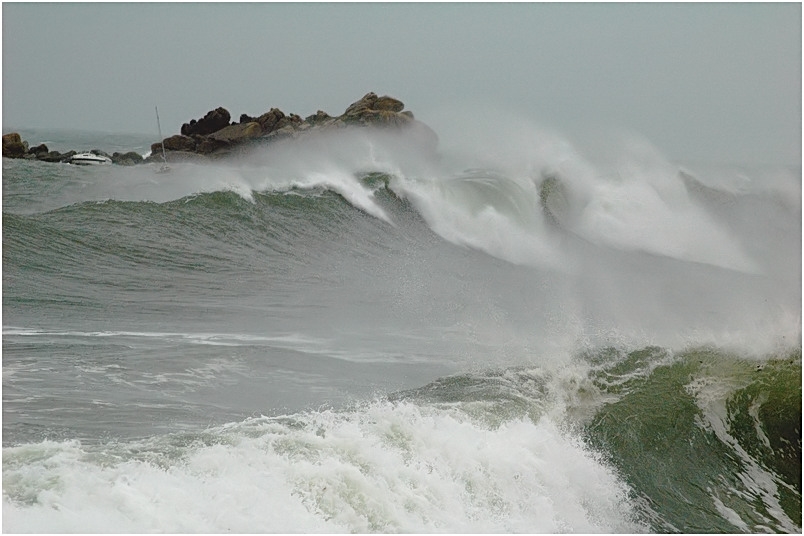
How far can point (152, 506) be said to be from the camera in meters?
4.43

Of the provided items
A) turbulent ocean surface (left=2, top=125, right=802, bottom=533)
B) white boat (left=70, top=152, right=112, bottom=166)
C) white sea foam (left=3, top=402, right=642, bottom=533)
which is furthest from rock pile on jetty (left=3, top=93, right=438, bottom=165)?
white sea foam (left=3, top=402, right=642, bottom=533)

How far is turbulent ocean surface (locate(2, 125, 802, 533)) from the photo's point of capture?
500 centimetres

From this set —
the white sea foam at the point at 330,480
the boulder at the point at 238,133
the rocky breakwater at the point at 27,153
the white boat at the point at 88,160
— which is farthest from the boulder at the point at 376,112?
the white sea foam at the point at 330,480

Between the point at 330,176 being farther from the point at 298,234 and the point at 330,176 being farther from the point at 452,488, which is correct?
the point at 452,488

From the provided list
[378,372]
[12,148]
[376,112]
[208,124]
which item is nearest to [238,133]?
[208,124]

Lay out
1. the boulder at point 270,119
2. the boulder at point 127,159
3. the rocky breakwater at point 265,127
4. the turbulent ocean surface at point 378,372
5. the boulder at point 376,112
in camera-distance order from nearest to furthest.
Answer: the turbulent ocean surface at point 378,372 < the boulder at point 127,159 < the rocky breakwater at point 265,127 < the boulder at point 376,112 < the boulder at point 270,119

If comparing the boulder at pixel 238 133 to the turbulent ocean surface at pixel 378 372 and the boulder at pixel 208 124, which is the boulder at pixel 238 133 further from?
the turbulent ocean surface at pixel 378 372

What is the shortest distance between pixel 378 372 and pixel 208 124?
3604cm

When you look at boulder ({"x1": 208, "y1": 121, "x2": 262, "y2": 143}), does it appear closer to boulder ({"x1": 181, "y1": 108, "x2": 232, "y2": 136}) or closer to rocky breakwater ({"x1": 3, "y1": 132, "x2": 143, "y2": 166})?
boulder ({"x1": 181, "y1": 108, "x2": 232, "y2": 136})

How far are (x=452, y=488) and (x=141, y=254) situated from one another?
872 cm

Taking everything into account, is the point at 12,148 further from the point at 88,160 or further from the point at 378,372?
the point at 378,372

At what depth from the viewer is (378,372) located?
8195mm

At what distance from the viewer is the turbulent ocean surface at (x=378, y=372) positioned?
500cm

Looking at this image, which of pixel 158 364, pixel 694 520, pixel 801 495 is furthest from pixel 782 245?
pixel 158 364
